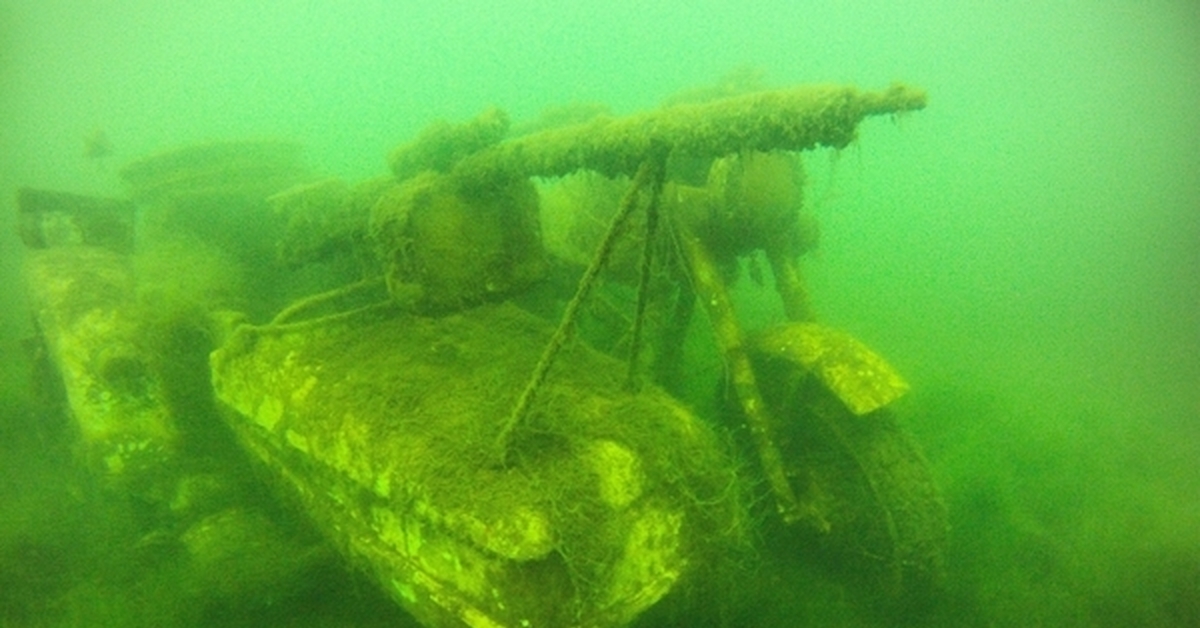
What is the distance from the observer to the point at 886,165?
55.3 m

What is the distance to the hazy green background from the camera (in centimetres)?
771

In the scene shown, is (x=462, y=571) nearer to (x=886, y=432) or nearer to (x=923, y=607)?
(x=886, y=432)

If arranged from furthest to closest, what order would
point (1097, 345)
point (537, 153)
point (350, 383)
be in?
point (1097, 345)
point (537, 153)
point (350, 383)

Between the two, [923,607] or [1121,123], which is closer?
[923,607]

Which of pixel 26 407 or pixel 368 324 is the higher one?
pixel 368 324

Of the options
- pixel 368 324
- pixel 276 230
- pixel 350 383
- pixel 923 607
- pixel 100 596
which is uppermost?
pixel 276 230

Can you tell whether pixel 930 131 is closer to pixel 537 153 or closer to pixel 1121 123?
pixel 1121 123

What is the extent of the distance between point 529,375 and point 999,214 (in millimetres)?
40444

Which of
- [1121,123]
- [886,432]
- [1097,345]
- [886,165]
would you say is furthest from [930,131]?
[886,432]

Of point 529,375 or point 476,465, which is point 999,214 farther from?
point 476,465

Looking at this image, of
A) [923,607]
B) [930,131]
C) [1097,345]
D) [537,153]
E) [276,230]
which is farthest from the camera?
[930,131]

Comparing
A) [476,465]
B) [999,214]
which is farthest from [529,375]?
[999,214]

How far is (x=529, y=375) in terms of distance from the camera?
4.15 meters

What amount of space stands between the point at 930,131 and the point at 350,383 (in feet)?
324
